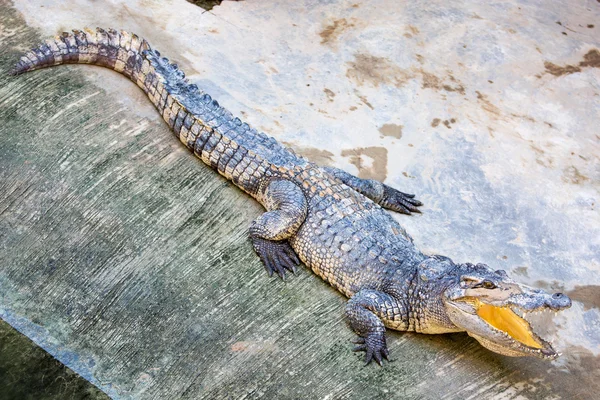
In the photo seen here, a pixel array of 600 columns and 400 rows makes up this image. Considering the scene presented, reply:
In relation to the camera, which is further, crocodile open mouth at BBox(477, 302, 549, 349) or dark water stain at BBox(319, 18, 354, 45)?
dark water stain at BBox(319, 18, 354, 45)

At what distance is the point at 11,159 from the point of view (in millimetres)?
4609

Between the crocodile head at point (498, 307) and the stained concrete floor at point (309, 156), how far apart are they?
28 centimetres

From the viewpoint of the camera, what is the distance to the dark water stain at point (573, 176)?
538cm

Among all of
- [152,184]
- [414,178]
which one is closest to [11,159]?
[152,184]

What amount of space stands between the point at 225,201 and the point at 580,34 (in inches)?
179

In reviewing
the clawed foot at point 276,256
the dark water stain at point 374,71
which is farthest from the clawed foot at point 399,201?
the dark water stain at point 374,71

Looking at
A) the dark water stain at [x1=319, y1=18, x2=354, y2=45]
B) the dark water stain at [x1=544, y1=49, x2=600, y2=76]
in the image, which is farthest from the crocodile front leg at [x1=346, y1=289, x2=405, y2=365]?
the dark water stain at [x1=544, y1=49, x2=600, y2=76]

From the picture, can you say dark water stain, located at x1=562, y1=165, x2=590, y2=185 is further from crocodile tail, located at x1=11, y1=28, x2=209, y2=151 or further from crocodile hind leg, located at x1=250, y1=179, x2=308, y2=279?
crocodile tail, located at x1=11, y1=28, x2=209, y2=151

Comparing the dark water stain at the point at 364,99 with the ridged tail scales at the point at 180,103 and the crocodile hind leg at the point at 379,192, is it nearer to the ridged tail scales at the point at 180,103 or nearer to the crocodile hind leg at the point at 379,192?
the crocodile hind leg at the point at 379,192

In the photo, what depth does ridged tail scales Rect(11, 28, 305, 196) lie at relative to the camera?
15.4ft

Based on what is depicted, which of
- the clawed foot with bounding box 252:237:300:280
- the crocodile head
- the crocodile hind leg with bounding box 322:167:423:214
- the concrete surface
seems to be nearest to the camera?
the concrete surface

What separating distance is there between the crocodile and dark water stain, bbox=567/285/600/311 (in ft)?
1.60

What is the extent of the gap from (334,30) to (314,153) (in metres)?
1.91

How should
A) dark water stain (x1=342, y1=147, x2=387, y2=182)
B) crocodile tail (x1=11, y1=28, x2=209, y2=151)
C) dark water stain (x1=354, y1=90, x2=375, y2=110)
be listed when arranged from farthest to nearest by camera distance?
dark water stain (x1=354, y1=90, x2=375, y2=110), dark water stain (x1=342, y1=147, x2=387, y2=182), crocodile tail (x1=11, y1=28, x2=209, y2=151)
